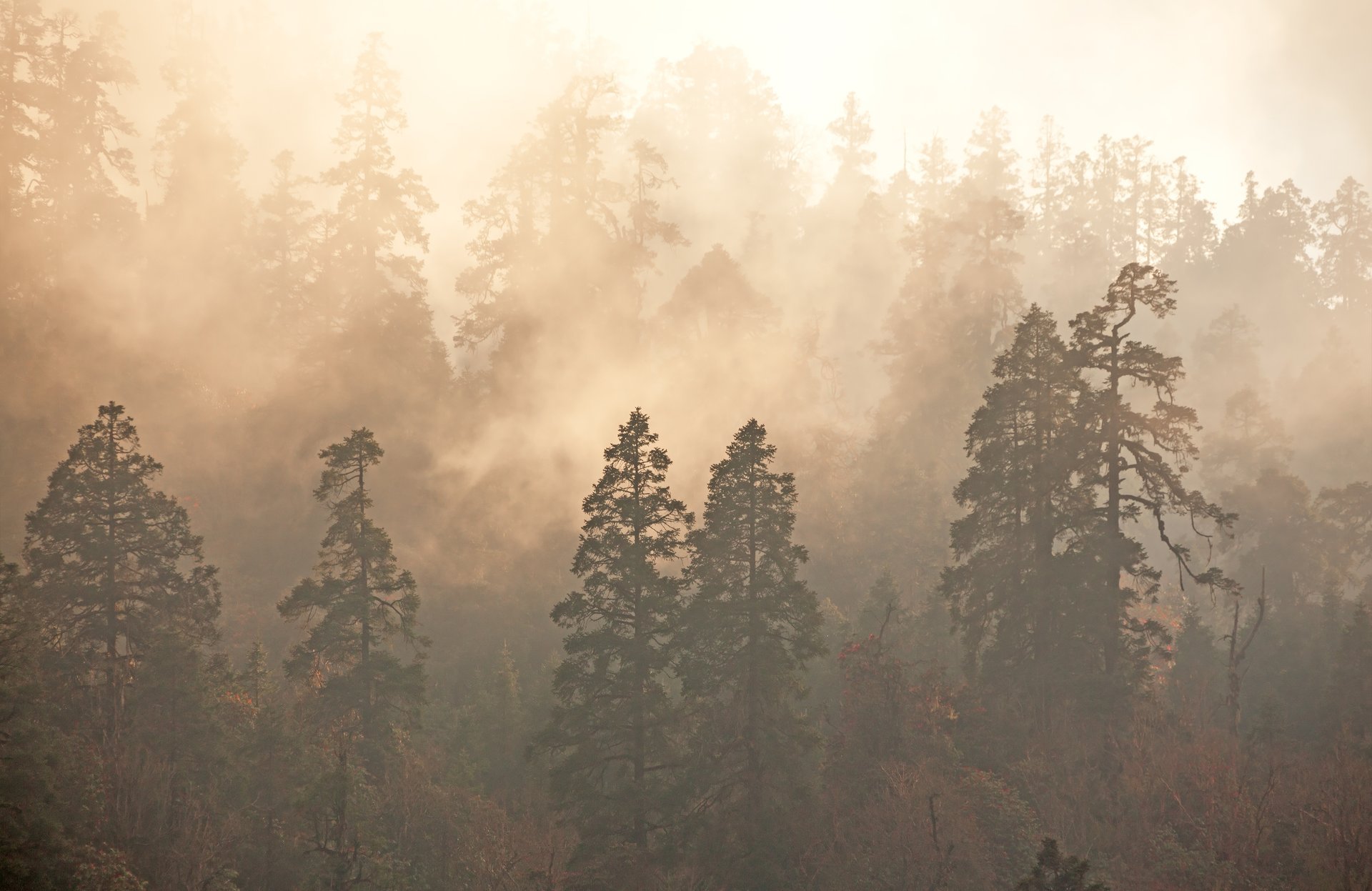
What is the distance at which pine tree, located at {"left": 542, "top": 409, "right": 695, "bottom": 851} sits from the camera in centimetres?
2281

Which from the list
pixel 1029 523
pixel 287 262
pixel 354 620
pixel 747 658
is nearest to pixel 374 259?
pixel 287 262

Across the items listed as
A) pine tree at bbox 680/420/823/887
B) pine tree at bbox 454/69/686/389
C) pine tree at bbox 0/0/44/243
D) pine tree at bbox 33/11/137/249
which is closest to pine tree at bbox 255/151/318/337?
pine tree at bbox 33/11/137/249

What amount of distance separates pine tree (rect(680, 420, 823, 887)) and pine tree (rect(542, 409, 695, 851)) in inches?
35.8

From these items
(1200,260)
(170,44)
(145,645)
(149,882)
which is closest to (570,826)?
(149,882)

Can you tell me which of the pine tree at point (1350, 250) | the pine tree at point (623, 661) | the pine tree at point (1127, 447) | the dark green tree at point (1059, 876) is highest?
the pine tree at point (1350, 250)

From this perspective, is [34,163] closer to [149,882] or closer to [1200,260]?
[149,882]

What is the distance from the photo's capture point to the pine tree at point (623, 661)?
22812mm

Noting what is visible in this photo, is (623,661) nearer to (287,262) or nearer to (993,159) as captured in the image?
(287,262)

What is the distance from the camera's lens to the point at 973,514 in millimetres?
28969

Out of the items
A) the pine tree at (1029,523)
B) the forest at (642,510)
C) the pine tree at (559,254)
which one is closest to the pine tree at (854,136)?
the forest at (642,510)

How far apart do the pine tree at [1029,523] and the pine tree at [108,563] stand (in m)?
25.5

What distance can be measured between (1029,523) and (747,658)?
35.9 ft

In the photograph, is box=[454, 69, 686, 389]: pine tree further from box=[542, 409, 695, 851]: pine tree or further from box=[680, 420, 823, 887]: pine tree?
box=[680, 420, 823, 887]: pine tree

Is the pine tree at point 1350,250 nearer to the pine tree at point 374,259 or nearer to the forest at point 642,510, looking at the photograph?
the forest at point 642,510
